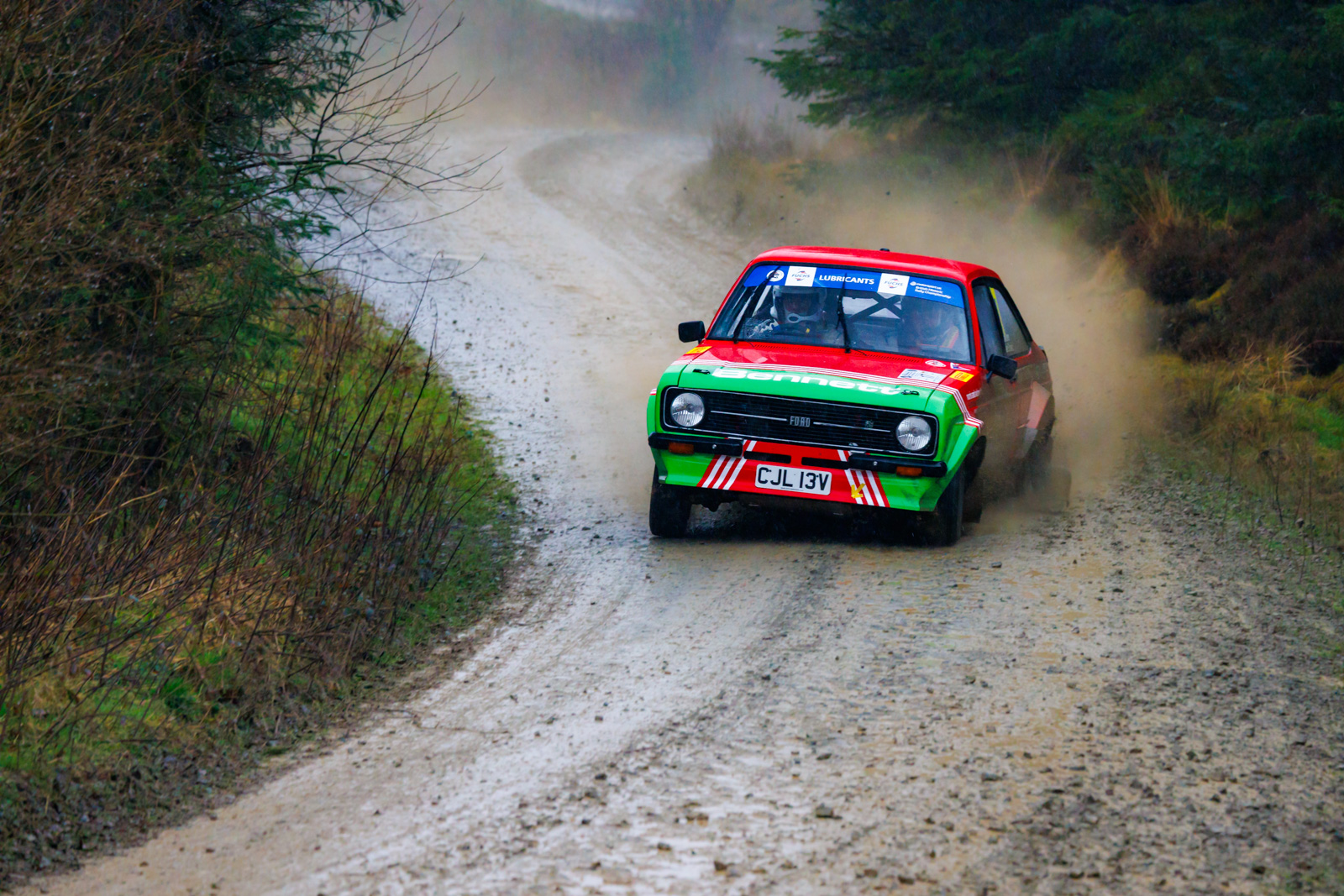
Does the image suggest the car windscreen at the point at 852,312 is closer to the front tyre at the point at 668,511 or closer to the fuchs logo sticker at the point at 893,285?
the fuchs logo sticker at the point at 893,285

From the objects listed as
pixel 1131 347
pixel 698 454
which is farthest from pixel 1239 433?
pixel 698 454

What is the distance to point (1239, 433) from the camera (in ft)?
35.6

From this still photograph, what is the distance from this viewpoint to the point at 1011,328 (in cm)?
944

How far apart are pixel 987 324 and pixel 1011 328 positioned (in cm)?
77

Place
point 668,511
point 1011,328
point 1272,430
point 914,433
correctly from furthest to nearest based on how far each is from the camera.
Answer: point 1272,430 → point 1011,328 → point 668,511 → point 914,433

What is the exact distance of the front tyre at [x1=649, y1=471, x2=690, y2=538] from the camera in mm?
7938

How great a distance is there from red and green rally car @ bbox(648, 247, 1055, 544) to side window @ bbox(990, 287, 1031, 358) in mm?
144

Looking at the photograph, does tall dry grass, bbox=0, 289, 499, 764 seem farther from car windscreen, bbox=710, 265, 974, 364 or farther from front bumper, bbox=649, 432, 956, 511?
car windscreen, bbox=710, 265, 974, 364

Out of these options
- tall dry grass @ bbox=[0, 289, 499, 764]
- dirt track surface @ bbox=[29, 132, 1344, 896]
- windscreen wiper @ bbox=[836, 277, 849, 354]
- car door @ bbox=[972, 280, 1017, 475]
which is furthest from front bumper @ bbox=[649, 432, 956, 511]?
tall dry grass @ bbox=[0, 289, 499, 764]

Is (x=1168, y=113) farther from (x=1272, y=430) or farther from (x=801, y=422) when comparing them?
(x=801, y=422)

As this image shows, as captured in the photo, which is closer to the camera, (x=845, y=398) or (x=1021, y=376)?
(x=845, y=398)

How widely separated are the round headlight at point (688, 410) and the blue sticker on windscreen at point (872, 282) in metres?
1.43

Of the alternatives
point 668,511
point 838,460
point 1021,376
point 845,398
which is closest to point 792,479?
point 838,460

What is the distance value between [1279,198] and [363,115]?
8960 millimetres
